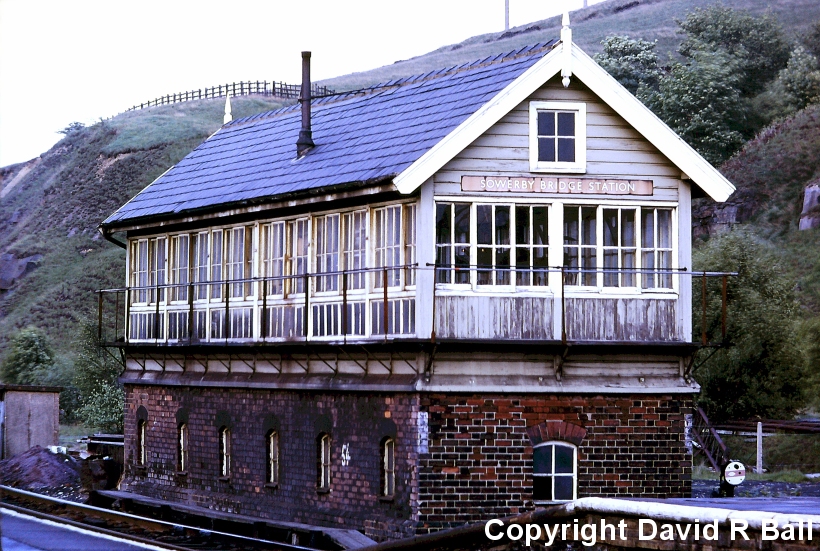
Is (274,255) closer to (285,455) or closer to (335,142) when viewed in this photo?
(335,142)

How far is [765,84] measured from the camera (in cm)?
8075

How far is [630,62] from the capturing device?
8050 centimetres

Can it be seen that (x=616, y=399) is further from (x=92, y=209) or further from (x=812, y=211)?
(x=92, y=209)

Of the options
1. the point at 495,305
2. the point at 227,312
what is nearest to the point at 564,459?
the point at 495,305

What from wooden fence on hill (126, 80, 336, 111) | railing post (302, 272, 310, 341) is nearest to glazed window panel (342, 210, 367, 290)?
railing post (302, 272, 310, 341)

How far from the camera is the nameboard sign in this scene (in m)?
20.1

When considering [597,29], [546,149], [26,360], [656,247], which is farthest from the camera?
[597,29]

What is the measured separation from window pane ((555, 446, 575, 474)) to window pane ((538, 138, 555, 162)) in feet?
14.1

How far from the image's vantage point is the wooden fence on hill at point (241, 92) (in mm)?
99750

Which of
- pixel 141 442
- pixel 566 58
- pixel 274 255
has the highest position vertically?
pixel 566 58

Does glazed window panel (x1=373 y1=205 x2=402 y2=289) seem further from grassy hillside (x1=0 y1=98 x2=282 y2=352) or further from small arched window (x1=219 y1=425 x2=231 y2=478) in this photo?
grassy hillside (x1=0 y1=98 x2=282 y2=352)

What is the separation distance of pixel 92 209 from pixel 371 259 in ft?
231

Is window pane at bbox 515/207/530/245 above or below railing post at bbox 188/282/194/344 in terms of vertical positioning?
above

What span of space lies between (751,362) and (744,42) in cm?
5003
